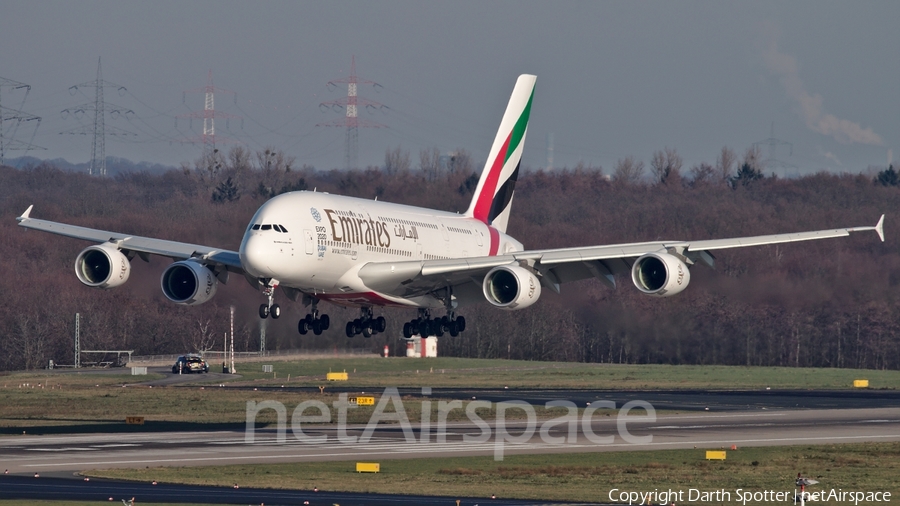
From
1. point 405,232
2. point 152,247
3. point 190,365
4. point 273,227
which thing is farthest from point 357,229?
point 190,365

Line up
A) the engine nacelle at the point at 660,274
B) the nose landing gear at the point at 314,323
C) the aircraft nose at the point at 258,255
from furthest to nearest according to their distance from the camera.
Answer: the nose landing gear at the point at 314,323
the engine nacelle at the point at 660,274
the aircraft nose at the point at 258,255

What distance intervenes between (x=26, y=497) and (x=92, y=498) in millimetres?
1775

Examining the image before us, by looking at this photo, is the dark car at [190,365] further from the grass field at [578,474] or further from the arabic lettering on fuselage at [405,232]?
the grass field at [578,474]

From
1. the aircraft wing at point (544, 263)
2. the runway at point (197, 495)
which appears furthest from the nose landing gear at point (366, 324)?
the runway at point (197, 495)

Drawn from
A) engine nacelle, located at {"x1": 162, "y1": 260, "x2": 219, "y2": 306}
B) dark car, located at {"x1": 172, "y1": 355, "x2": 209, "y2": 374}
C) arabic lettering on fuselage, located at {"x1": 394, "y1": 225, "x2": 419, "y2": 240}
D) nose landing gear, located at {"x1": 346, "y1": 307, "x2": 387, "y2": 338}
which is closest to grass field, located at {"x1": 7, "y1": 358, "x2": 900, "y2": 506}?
dark car, located at {"x1": 172, "y1": 355, "x2": 209, "y2": 374}

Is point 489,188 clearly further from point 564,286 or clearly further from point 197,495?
point 197,495

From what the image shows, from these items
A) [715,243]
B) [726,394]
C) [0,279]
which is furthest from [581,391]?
[0,279]

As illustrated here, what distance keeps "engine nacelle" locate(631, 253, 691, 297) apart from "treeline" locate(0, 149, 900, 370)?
27.7 metres

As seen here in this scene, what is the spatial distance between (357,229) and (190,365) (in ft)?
167

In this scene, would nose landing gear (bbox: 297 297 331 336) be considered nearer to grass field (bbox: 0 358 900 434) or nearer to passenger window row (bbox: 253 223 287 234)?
passenger window row (bbox: 253 223 287 234)

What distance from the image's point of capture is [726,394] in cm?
7619

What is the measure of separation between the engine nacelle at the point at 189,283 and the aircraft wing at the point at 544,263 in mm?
6716

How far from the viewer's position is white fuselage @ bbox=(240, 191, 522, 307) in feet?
153

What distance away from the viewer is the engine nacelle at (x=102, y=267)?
172ft
